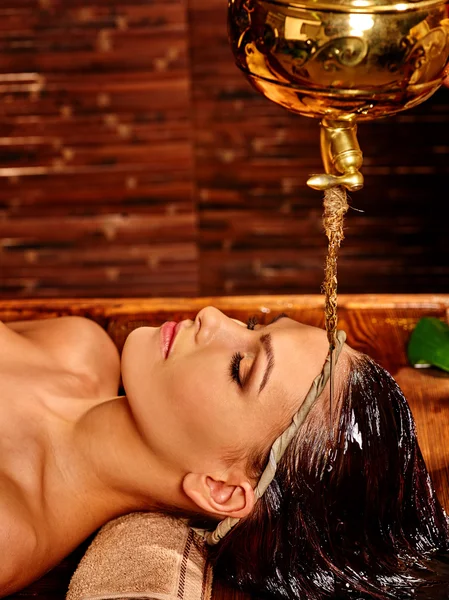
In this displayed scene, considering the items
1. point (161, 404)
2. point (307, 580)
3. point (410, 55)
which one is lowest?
point (307, 580)

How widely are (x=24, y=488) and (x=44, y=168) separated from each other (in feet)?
7.76

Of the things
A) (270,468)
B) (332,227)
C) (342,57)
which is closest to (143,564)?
(270,468)

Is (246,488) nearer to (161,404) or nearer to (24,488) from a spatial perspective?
(161,404)

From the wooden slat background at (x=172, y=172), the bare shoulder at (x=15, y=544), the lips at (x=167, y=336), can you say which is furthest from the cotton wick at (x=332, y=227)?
the wooden slat background at (x=172, y=172)

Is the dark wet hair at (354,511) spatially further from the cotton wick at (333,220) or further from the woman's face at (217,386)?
the cotton wick at (333,220)

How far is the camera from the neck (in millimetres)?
1948

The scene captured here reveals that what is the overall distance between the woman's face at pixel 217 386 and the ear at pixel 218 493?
0.03 meters

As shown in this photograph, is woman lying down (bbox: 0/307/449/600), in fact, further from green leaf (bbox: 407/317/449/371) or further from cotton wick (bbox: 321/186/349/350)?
green leaf (bbox: 407/317/449/371)

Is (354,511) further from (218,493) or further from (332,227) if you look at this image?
(332,227)

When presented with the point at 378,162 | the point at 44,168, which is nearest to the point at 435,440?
the point at 378,162

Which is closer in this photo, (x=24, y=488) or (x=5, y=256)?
(x=24, y=488)

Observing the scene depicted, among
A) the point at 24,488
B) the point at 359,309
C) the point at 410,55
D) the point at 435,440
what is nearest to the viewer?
the point at 410,55

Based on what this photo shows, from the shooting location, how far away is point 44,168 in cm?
400

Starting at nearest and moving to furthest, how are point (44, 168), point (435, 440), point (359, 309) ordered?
point (435, 440) < point (359, 309) < point (44, 168)
